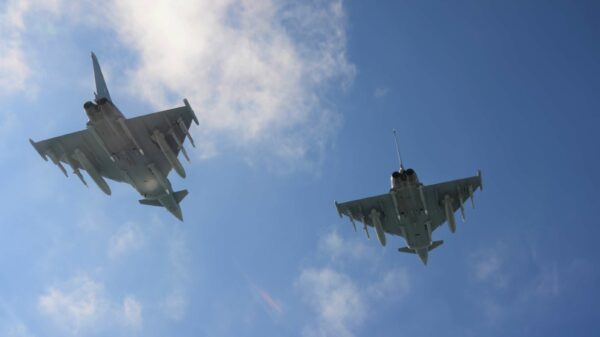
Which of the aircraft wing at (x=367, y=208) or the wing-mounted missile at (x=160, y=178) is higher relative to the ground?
the aircraft wing at (x=367, y=208)

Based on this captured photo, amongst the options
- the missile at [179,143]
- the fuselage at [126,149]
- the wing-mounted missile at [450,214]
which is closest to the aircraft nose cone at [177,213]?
the fuselage at [126,149]

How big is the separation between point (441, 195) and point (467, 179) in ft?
7.70

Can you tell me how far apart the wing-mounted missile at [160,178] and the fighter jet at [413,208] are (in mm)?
13393

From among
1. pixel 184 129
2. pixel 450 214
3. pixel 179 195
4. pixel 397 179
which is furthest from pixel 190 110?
pixel 450 214

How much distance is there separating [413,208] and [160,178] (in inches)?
759

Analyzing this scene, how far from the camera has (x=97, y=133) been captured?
35438 mm

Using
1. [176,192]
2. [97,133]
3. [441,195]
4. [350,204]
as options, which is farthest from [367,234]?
[97,133]

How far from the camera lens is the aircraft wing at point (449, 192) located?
4066 cm

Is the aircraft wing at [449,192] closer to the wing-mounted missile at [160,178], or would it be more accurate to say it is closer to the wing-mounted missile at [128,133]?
the wing-mounted missile at [160,178]

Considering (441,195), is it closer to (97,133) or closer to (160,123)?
(160,123)

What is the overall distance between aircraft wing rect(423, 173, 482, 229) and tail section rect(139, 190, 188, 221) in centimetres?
1928

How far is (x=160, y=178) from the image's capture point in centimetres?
3956

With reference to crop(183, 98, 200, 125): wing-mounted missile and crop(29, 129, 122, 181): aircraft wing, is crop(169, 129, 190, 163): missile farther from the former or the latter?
crop(29, 129, 122, 181): aircraft wing

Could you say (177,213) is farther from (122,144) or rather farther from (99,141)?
(99,141)
